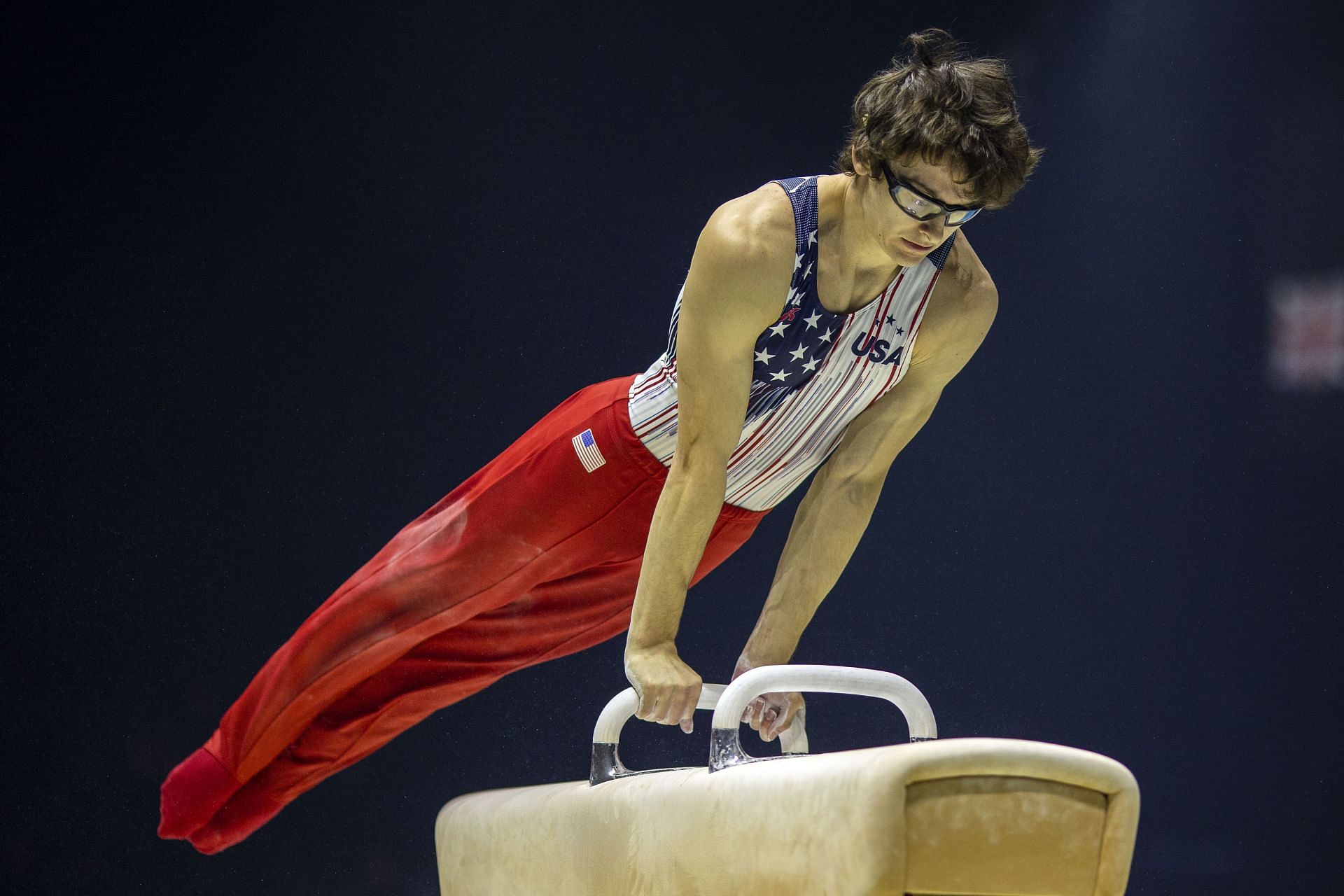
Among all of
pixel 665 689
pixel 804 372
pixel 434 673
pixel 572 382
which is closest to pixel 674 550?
pixel 665 689

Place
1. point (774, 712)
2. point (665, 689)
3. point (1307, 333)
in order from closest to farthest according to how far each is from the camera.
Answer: point (665, 689)
point (774, 712)
point (1307, 333)

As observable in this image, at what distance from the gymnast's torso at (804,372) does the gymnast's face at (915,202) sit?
12cm

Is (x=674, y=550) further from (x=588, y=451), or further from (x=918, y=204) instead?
(x=918, y=204)

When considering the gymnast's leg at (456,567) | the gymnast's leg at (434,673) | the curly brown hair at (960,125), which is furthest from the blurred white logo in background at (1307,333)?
the gymnast's leg at (456,567)

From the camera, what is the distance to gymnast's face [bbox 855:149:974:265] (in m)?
2.21

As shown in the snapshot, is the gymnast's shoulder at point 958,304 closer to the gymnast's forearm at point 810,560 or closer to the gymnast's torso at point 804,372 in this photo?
the gymnast's torso at point 804,372

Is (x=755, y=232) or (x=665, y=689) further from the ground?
(x=755, y=232)

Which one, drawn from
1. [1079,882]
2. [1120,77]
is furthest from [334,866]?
[1120,77]

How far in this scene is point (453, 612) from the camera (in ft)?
9.27

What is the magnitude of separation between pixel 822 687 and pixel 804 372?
2.66ft

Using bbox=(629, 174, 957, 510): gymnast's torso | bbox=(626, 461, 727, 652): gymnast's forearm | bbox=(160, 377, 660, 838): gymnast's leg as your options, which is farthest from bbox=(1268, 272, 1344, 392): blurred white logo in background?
bbox=(626, 461, 727, 652): gymnast's forearm

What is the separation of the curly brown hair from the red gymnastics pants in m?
0.85

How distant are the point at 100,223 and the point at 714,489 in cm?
238

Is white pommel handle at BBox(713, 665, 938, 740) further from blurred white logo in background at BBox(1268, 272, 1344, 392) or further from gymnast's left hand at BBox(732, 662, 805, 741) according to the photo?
blurred white logo in background at BBox(1268, 272, 1344, 392)
